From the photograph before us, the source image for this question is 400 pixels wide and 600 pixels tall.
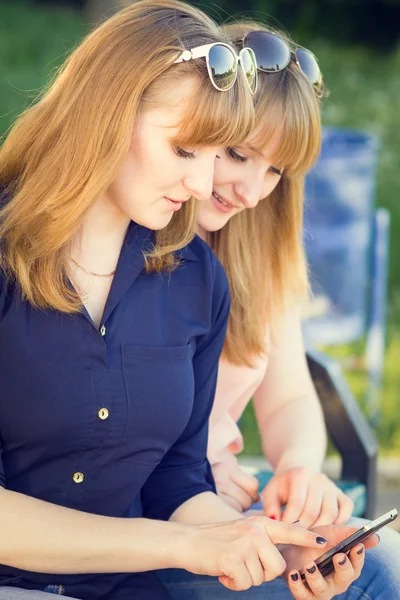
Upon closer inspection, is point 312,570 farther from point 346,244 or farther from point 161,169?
point 346,244

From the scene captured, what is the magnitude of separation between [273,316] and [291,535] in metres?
0.77

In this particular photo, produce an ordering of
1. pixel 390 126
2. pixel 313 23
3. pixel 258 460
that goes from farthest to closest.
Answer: pixel 313 23 → pixel 390 126 → pixel 258 460

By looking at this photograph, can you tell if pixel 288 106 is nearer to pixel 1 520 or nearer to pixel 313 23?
pixel 1 520

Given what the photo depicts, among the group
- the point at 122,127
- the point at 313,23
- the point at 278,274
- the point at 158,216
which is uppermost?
the point at 313,23

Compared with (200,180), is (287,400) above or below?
below

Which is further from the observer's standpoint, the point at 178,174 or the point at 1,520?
the point at 178,174

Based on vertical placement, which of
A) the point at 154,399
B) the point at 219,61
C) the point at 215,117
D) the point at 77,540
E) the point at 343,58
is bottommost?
the point at 77,540

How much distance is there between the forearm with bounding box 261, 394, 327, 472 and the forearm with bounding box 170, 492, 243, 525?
274mm

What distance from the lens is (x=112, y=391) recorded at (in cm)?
201

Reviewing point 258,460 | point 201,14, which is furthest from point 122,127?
point 258,460

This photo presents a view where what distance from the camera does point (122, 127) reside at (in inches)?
76.5

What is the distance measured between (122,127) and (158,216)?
21 centimetres

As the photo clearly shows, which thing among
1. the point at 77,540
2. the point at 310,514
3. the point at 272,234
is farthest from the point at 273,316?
the point at 77,540

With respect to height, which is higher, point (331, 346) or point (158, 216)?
point (158, 216)
